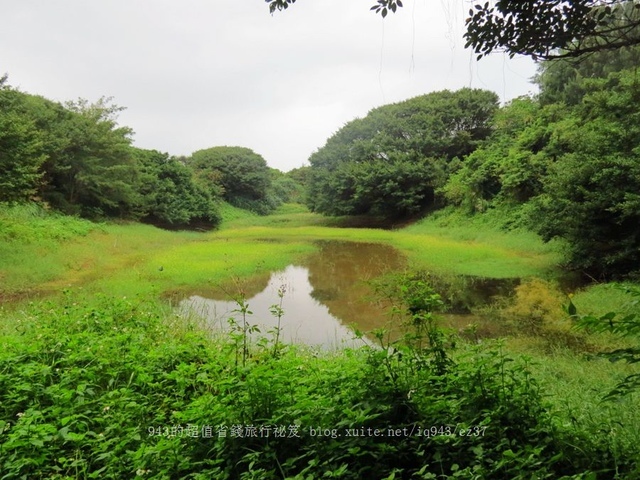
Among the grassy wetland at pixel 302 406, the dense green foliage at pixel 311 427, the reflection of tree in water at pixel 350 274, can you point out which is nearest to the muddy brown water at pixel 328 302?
the reflection of tree in water at pixel 350 274

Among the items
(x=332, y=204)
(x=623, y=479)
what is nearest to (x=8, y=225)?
(x=623, y=479)

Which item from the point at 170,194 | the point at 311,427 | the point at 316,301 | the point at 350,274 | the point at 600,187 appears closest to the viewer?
the point at 311,427

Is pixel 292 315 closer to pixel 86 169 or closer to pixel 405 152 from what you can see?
pixel 86 169

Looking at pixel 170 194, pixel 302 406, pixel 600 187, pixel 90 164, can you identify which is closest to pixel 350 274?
pixel 600 187

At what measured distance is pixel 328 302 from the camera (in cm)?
877

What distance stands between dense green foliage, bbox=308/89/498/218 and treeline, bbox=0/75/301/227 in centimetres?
1012

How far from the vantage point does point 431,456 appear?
209cm

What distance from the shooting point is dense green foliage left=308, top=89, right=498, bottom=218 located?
26.0 m

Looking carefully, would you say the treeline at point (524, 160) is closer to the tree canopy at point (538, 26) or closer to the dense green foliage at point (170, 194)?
the tree canopy at point (538, 26)

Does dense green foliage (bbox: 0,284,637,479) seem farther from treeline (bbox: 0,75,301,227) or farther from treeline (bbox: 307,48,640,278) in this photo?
treeline (bbox: 0,75,301,227)

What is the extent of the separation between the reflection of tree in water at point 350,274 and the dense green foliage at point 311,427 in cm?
237

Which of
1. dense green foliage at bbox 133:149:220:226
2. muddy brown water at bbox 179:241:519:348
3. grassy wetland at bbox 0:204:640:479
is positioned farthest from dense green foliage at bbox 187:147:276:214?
grassy wetland at bbox 0:204:640:479

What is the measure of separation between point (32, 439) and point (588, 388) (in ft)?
14.7

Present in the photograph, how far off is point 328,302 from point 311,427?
21.6ft
